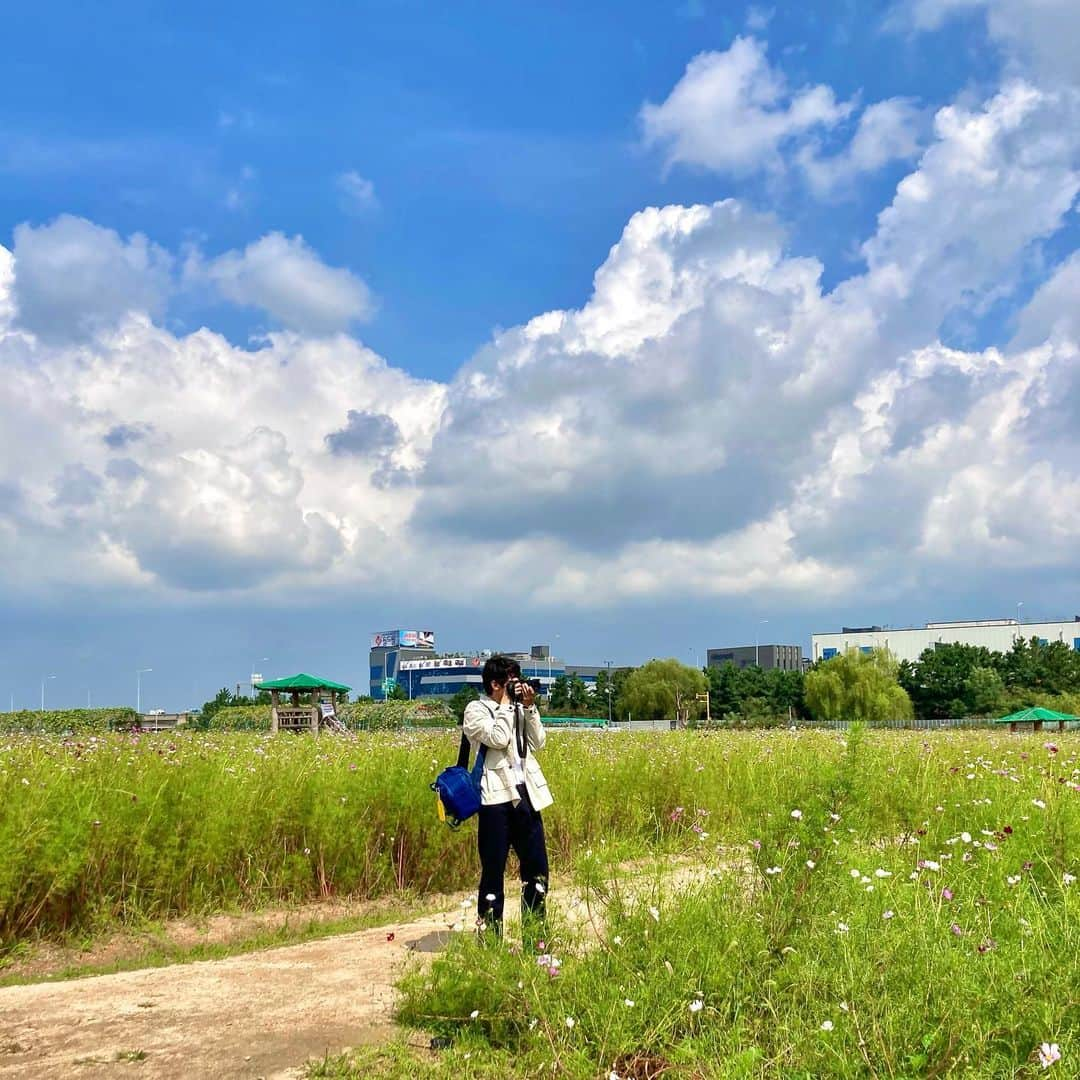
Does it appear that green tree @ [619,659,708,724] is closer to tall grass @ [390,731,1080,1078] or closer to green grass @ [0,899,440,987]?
green grass @ [0,899,440,987]

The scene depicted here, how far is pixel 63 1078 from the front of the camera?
14.9 feet

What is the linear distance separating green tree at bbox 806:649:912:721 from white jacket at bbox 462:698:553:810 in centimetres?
6058

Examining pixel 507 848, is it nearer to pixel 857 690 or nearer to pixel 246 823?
pixel 246 823

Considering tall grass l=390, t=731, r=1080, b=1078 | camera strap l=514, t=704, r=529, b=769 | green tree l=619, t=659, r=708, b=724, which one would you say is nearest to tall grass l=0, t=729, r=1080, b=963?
tall grass l=390, t=731, r=1080, b=1078

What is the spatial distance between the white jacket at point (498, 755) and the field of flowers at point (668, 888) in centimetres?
53

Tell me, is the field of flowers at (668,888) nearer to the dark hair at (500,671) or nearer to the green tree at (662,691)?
the dark hair at (500,671)

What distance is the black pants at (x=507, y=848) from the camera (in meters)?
5.85

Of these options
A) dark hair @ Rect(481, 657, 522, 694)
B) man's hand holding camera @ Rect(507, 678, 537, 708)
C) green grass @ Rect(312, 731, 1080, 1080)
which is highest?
dark hair @ Rect(481, 657, 522, 694)

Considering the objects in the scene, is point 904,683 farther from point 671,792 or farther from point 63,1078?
point 63,1078

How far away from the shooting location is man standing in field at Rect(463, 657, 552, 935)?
5.89 m

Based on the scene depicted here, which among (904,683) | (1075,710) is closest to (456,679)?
(904,683)

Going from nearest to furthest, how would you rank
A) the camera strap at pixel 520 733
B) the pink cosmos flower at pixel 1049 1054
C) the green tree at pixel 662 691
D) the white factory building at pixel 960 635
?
the pink cosmos flower at pixel 1049 1054
the camera strap at pixel 520 733
the green tree at pixel 662 691
the white factory building at pixel 960 635

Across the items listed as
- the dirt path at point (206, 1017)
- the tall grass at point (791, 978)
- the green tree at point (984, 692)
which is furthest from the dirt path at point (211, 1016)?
→ the green tree at point (984, 692)

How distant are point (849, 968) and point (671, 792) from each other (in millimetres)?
6876
